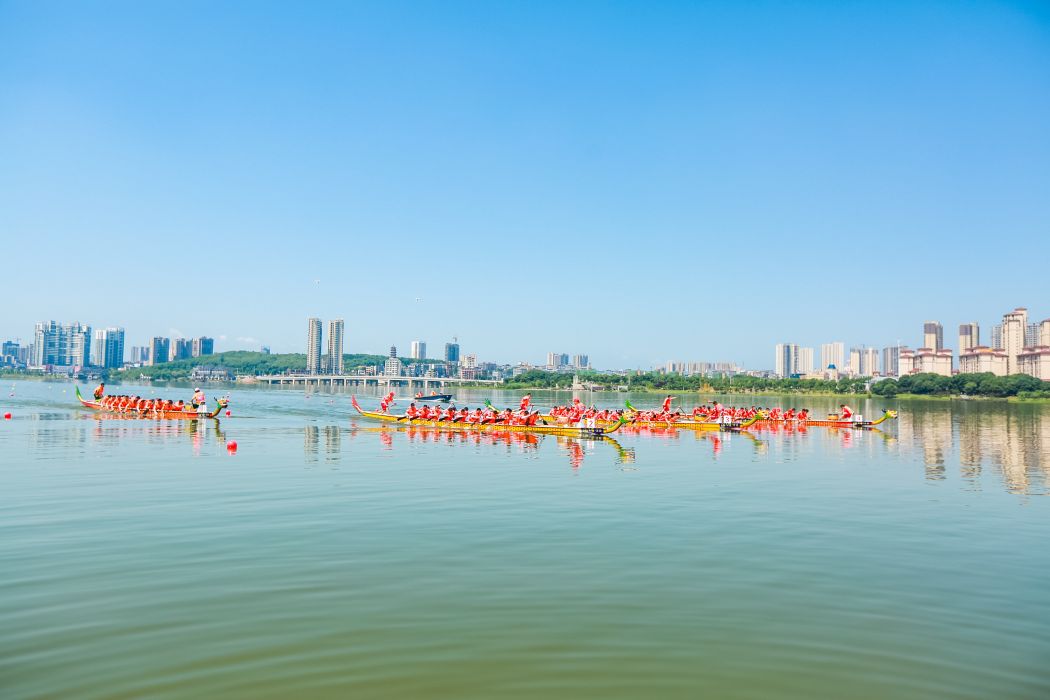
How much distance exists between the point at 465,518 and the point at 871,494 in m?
12.5

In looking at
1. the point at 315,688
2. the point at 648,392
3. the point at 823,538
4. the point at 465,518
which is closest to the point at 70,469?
the point at 465,518

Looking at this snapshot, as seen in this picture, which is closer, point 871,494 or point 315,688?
point 315,688

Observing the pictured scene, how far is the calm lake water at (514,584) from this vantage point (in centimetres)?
785

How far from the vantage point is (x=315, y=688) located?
24.3ft

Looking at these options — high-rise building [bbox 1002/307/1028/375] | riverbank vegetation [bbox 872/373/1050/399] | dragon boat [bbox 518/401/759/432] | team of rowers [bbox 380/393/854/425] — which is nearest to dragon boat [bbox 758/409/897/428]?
team of rowers [bbox 380/393/854/425]

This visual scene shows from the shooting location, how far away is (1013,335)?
632 feet

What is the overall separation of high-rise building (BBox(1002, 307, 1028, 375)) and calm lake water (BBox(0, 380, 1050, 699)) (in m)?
199

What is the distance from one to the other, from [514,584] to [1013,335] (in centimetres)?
22310

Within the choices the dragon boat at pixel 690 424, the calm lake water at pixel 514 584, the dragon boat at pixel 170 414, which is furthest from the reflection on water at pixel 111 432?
the dragon boat at pixel 690 424

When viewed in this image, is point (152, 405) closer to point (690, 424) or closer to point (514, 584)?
point (690, 424)

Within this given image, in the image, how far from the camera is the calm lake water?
25.8 feet

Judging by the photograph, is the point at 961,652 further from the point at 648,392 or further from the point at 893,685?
the point at 648,392

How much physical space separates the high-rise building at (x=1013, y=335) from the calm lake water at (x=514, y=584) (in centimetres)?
19871

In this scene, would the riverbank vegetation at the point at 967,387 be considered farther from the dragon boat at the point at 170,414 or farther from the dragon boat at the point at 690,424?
the dragon boat at the point at 170,414
